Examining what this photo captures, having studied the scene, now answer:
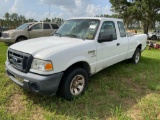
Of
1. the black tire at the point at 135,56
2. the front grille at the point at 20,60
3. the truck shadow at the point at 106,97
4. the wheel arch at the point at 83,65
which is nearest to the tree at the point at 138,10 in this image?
the black tire at the point at 135,56

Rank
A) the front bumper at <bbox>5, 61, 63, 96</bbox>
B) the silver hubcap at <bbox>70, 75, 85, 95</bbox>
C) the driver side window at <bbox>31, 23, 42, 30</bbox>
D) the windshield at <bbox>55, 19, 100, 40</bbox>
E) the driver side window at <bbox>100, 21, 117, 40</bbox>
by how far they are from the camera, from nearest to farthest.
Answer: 1. the front bumper at <bbox>5, 61, 63, 96</bbox>
2. the silver hubcap at <bbox>70, 75, 85, 95</bbox>
3. the windshield at <bbox>55, 19, 100, 40</bbox>
4. the driver side window at <bbox>100, 21, 117, 40</bbox>
5. the driver side window at <bbox>31, 23, 42, 30</bbox>

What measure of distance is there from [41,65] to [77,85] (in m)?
1.05

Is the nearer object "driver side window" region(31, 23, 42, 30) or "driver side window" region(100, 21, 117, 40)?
"driver side window" region(100, 21, 117, 40)

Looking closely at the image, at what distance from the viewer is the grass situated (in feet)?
11.2

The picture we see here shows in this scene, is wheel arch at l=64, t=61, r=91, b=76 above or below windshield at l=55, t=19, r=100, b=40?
below

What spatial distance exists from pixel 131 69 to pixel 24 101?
4.01m

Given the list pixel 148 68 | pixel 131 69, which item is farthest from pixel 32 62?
pixel 148 68

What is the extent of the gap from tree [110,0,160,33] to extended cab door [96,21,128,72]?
28.0 metres

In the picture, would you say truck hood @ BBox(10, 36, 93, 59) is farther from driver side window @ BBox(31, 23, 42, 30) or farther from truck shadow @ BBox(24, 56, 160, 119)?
driver side window @ BBox(31, 23, 42, 30)

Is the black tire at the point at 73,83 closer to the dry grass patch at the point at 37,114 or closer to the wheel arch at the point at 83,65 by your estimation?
the wheel arch at the point at 83,65

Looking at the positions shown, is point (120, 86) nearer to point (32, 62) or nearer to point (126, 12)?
point (32, 62)

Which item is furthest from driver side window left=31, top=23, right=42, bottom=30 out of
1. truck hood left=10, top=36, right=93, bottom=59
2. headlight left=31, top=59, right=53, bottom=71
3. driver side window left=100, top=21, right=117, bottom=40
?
headlight left=31, top=59, right=53, bottom=71

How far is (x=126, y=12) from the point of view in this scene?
1320 inches

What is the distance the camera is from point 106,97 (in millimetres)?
4168
